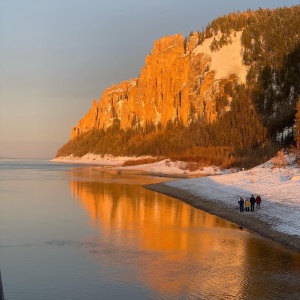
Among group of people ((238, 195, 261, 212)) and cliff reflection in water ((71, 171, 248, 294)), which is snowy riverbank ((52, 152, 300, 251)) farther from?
cliff reflection in water ((71, 171, 248, 294))

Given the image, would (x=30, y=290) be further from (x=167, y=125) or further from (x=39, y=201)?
(x=167, y=125)

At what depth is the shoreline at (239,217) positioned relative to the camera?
64.4 ft

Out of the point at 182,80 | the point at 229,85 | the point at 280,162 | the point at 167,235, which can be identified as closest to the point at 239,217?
the point at 167,235

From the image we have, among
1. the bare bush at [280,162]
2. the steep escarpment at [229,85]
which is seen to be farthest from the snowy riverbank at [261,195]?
the steep escarpment at [229,85]

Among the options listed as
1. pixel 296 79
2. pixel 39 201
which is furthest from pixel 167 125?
pixel 39 201

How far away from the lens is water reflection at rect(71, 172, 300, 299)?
13.1 meters

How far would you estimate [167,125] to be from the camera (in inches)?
6722

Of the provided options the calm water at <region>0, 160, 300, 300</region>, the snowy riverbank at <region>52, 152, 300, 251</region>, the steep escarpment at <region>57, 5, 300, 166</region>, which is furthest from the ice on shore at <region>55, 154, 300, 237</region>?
the steep escarpment at <region>57, 5, 300, 166</region>

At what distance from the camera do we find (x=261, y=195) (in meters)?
34.7

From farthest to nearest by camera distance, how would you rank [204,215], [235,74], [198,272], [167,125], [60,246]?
[167,125] → [235,74] → [204,215] → [60,246] → [198,272]

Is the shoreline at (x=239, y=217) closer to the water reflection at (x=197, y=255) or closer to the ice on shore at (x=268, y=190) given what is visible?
the ice on shore at (x=268, y=190)

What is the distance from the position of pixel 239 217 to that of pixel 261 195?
881 centimetres

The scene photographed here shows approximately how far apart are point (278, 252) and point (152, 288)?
6.89m

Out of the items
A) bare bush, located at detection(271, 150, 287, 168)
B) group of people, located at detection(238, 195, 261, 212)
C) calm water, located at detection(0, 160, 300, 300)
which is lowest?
calm water, located at detection(0, 160, 300, 300)
